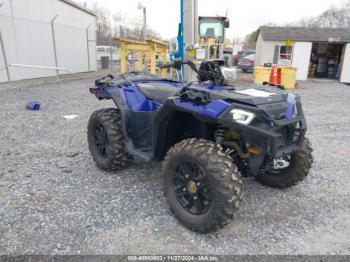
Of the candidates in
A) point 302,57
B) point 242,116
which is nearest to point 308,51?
point 302,57

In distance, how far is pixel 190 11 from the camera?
7.91 metres

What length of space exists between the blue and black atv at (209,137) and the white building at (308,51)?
18053mm

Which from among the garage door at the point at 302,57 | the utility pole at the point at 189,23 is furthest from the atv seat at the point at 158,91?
the garage door at the point at 302,57

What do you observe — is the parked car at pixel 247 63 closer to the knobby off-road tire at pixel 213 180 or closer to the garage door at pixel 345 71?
the garage door at pixel 345 71

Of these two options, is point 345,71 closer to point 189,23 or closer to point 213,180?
point 189,23

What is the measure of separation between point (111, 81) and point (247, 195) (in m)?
2.25

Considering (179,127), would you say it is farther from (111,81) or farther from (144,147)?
(111,81)

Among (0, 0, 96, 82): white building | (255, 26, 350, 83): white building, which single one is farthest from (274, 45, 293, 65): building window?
(0, 0, 96, 82): white building

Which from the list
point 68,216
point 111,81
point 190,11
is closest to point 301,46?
point 190,11

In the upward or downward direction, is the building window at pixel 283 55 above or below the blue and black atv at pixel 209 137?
above

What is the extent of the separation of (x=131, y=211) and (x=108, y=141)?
3.44 ft

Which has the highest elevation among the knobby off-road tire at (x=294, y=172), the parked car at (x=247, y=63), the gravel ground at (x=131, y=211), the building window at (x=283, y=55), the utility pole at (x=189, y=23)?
the utility pole at (x=189, y=23)

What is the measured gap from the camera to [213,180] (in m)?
2.47

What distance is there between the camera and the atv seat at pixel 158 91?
338cm
